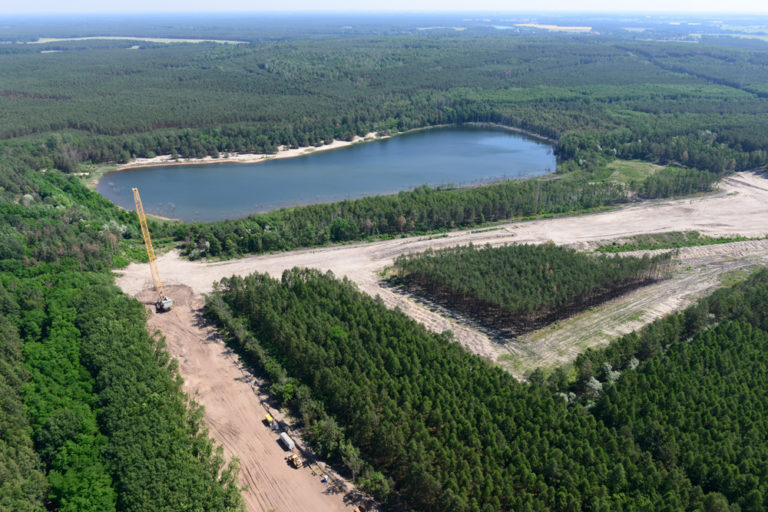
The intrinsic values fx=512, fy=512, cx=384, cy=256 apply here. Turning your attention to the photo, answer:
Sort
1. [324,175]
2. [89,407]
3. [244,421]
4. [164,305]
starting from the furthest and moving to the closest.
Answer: [324,175]
[164,305]
[244,421]
[89,407]

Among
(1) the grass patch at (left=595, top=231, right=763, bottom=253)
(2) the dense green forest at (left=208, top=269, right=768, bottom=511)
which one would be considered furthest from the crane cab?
(1) the grass patch at (left=595, top=231, right=763, bottom=253)

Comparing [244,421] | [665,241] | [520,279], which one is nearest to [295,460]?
[244,421]

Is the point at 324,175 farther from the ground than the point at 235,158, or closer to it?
closer to it

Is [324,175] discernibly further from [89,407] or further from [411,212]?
[89,407]

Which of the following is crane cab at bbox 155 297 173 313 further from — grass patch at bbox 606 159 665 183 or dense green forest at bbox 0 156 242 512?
grass patch at bbox 606 159 665 183

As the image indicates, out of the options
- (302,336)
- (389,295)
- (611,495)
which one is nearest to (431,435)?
(611,495)

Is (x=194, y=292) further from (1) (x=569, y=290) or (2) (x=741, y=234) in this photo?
(2) (x=741, y=234)

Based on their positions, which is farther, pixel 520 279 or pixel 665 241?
pixel 665 241

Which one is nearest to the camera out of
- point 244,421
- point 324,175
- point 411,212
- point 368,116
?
point 244,421
